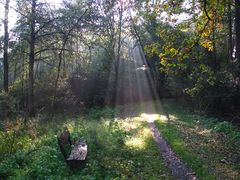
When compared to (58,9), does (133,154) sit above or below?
below

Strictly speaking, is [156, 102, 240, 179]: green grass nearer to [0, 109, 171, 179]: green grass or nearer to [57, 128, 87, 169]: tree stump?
[0, 109, 171, 179]: green grass

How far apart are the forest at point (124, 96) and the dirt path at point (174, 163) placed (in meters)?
0.03

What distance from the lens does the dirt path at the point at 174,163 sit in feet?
30.9

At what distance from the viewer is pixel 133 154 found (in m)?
11.7

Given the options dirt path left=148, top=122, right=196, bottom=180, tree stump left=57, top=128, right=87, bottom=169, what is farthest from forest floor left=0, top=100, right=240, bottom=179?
tree stump left=57, top=128, right=87, bottom=169

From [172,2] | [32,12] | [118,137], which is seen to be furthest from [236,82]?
[32,12]

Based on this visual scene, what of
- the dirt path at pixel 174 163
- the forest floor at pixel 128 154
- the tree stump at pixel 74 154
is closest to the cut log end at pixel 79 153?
the tree stump at pixel 74 154

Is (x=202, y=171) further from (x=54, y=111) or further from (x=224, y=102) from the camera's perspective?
(x=54, y=111)

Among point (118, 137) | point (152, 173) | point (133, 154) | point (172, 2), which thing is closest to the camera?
point (172, 2)

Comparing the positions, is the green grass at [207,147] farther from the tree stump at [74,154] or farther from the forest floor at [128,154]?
the tree stump at [74,154]

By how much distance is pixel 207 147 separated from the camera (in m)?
12.2

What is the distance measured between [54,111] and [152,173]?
18610 mm

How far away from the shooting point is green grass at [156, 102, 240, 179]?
377 inches

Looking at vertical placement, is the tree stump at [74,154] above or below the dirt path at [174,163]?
above
